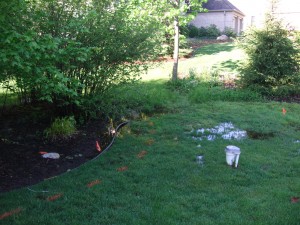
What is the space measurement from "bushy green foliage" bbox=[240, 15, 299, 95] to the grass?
3121 millimetres

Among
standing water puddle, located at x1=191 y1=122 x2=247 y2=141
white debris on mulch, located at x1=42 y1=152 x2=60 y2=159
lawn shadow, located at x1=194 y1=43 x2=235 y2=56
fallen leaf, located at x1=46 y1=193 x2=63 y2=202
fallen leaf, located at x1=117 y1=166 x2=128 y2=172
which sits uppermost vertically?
lawn shadow, located at x1=194 y1=43 x2=235 y2=56

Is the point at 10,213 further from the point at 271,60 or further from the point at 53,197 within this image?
the point at 271,60

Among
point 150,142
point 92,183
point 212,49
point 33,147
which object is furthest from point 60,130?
point 212,49

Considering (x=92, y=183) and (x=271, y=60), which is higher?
(x=271, y=60)

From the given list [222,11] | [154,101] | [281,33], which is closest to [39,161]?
[154,101]

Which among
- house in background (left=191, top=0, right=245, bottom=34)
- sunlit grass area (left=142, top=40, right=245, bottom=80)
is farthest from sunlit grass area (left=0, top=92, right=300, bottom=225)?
house in background (left=191, top=0, right=245, bottom=34)

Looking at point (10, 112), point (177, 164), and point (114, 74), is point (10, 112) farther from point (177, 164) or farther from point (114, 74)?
point (177, 164)

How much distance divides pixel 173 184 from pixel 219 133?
2721 mm

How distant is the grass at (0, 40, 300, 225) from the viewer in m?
3.68

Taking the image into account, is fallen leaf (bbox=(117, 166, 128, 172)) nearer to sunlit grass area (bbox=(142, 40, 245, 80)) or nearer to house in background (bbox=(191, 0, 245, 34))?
sunlit grass area (bbox=(142, 40, 245, 80))

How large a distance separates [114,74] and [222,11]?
26.6 metres

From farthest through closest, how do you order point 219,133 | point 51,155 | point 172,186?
point 219,133 → point 51,155 → point 172,186

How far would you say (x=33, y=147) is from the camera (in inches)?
237

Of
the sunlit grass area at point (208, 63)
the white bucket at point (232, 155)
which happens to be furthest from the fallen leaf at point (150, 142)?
the sunlit grass area at point (208, 63)
